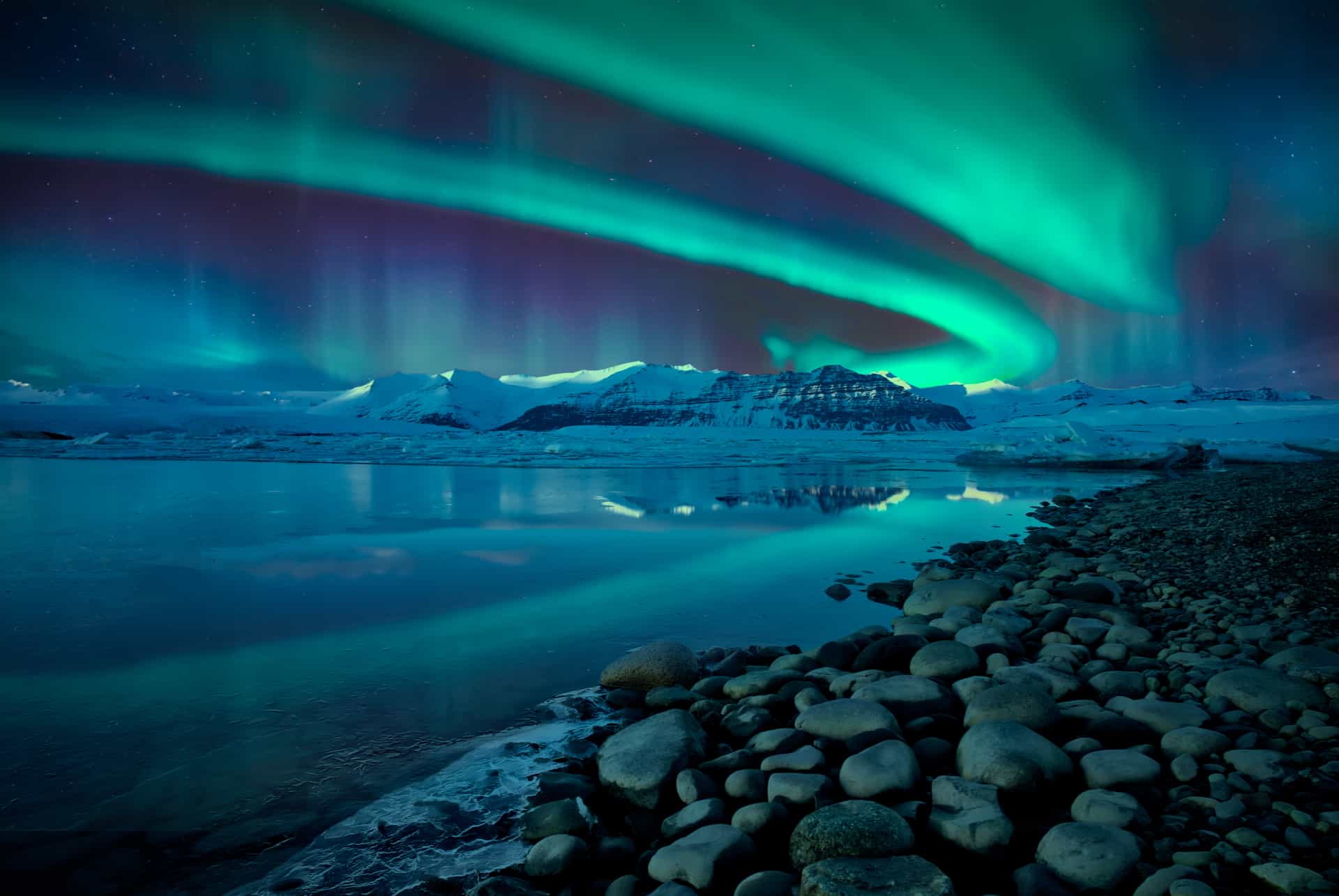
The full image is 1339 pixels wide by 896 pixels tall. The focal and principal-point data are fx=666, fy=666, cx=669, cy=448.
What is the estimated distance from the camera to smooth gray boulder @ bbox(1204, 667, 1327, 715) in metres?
3.30

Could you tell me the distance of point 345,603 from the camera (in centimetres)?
625

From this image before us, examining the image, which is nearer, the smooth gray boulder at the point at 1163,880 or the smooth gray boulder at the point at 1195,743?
the smooth gray boulder at the point at 1163,880

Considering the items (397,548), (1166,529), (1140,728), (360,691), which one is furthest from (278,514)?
(1166,529)

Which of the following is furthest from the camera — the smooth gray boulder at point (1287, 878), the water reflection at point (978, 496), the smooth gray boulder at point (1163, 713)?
the water reflection at point (978, 496)

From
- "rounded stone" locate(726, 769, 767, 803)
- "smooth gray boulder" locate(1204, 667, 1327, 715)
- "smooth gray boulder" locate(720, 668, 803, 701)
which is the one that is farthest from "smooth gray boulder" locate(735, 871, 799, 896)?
"smooth gray boulder" locate(1204, 667, 1327, 715)

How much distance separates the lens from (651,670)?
438 cm

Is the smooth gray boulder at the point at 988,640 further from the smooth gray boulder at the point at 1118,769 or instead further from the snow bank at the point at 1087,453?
the snow bank at the point at 1087,453

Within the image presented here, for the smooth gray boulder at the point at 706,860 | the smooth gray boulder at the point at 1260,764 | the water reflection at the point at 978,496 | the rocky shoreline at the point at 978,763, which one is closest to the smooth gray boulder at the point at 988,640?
the rocky shoreline at the point at 978,763

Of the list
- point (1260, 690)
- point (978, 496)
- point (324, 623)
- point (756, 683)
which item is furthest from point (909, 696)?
point (978, 496)

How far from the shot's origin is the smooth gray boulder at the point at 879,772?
2.85 metres

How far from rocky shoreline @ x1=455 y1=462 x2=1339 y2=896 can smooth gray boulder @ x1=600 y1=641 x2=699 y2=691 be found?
0.01m

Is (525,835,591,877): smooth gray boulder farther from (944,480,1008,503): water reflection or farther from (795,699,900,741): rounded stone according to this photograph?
(944,480,1008,503): water reflection

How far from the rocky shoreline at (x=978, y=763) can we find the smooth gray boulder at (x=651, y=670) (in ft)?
0.05

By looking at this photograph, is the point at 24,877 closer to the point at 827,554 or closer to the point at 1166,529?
the point at 827,554
